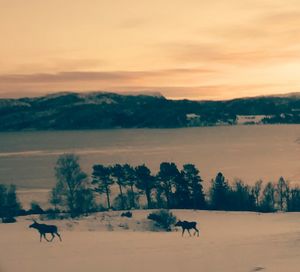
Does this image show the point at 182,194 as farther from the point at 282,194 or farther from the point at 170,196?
the point at 282,194

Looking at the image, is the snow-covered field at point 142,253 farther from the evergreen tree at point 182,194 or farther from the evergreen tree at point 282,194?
the evergreen tree at point 282,194

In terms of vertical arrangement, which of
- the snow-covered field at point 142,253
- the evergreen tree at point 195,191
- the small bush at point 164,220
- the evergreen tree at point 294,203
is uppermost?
the snow-covered field at point 142,253

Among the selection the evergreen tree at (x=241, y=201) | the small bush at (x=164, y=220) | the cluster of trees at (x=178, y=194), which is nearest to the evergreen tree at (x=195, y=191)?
the cluster of trees at (x=178, y=194)

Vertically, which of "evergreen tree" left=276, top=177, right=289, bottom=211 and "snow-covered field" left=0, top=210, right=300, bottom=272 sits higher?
"snow-covered field" left=0, top=210, right=300, bottom=272

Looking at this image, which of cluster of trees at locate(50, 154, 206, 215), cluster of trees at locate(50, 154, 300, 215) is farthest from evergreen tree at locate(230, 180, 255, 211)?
cluster of trees at locate(50, 154, 206, 215)

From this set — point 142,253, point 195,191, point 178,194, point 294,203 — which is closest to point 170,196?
point 178,194

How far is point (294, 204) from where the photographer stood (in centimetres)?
5500

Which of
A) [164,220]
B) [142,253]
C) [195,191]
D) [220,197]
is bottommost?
[220,197]

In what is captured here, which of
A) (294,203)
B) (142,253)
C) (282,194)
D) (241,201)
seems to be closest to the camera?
(142,253)

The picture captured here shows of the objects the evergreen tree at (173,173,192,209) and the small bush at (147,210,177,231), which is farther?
the evergreen tree at (173,173,192,209)

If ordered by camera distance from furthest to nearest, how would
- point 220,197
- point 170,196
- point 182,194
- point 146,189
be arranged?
1. point 146,189
2. point 170,196
3. point 182,194
4. point 220,197

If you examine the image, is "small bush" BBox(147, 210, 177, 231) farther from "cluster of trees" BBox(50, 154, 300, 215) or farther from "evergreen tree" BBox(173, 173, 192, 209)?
"evergreen tree" BBox(173, 173, 192, 209)

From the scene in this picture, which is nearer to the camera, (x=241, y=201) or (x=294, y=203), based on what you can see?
(x=294, y=203)

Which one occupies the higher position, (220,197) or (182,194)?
(182,194)
